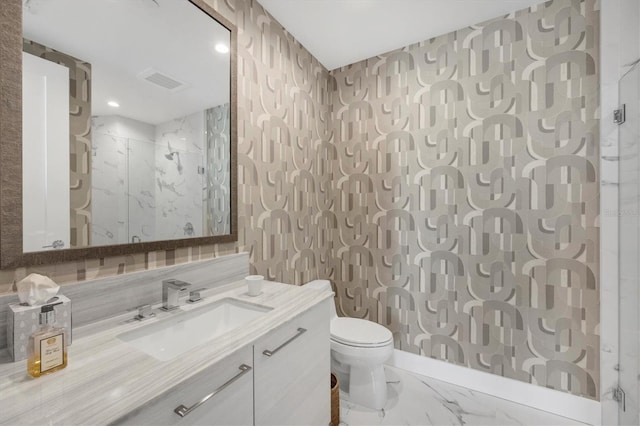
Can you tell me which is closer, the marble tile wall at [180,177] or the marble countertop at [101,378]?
the marble countertop at [101,378]

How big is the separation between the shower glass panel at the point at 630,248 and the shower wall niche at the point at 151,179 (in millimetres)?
2166

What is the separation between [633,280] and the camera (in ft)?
4.76

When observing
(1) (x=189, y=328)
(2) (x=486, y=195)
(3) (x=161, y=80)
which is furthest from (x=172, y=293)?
(2) (x=486, y=195)

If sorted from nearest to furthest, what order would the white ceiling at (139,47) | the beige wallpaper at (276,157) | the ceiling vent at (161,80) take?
the white ceiling at (139,47) < the ceiling vent at (161,80) < the beige wallpaper at (276,157)

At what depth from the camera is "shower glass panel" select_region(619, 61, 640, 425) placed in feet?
4.62

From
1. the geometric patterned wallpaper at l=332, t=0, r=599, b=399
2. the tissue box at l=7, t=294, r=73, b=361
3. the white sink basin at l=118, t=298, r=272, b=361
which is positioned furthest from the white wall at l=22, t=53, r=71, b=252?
the geometric patterned wallpaper at l=332, t=0, r=599, b=399

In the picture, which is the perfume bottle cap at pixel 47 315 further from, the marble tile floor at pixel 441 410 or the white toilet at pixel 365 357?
the marble tile floor at pixel 441 410

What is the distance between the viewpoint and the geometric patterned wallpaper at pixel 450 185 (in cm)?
168

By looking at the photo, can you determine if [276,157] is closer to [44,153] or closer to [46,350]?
[44,153]

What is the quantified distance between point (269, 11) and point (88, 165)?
4.91 feet

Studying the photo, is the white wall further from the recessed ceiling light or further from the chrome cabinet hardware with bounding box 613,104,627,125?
the chrome cabinet hardware with bounding box 613,104,627,125

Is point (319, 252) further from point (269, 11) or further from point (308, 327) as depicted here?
point (269, 11)

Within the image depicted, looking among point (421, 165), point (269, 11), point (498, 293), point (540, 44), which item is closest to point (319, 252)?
point (421, 165)

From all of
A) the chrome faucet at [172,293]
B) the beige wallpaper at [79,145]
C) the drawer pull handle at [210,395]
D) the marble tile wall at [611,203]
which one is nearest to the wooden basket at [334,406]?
the drawer pull handle at [210,395]
